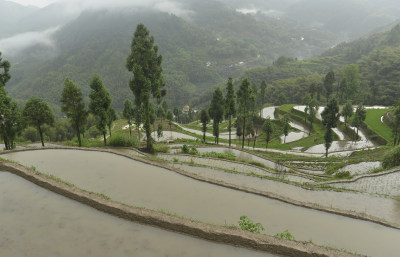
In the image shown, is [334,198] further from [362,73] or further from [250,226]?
[362,73]

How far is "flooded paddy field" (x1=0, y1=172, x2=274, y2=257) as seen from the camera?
828 cm

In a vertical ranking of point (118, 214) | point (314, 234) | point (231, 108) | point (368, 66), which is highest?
point (368, 66)

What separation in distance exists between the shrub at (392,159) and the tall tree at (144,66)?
855 inches

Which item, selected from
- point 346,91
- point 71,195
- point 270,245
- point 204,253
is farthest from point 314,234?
point 346,91

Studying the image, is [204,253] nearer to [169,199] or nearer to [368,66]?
[169,199]

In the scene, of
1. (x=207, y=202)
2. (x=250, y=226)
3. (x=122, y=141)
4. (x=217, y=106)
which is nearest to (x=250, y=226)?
(x=250, y=226)

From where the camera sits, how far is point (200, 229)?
9070 mm

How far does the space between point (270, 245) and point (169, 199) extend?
5.41 m

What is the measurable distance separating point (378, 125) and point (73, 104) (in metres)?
57.4

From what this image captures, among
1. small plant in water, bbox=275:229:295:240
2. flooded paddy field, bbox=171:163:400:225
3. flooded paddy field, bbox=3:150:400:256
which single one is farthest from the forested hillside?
small plant in water, bbox=275:229:295:240

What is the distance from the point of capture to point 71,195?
37.5 feet

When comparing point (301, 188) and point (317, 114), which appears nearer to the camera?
point (301, 188)

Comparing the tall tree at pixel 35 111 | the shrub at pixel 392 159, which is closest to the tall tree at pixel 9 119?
the tall tree at pixel 35 111

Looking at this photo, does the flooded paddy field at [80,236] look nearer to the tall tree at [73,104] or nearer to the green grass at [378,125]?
the tall tree at [73,104]
